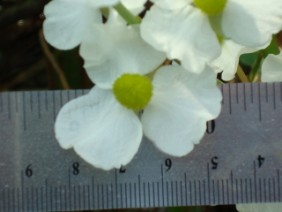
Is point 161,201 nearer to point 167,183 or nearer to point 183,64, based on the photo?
point 167,183

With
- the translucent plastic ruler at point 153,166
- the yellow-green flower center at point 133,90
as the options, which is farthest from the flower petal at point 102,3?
the translucent plastic ruler at point 153,166

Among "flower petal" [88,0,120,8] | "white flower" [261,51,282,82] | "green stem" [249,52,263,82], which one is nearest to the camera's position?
"flower petal" [88,0,120,8]

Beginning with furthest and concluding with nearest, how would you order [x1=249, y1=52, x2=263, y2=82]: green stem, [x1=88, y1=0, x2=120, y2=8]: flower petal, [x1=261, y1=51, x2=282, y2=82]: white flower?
[x1=249, y1=52, x2=263, y2=82]: green stem, [x1=261, y1=51, x2=282, y2=82]: white flower, [x1=88, y1=0, x2=120, y2=8]: flower petal

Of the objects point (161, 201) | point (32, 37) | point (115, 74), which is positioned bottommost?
point (32, 37)

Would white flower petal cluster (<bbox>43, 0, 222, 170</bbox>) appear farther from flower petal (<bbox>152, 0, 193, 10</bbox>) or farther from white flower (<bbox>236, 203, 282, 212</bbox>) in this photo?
white flower (<bbox>236, 203, 282, 212</bbox>)

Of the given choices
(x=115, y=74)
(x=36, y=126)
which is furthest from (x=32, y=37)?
(x=115, y=74)

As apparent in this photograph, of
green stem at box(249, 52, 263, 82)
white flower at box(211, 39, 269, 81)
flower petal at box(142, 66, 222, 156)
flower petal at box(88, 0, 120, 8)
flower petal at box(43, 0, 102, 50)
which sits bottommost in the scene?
green stem at box(249, 52, 263, 82)

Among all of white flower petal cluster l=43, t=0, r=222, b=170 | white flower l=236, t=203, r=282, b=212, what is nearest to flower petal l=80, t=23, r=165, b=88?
white flower petal cluster l=43, t=0, r=222, b=170
